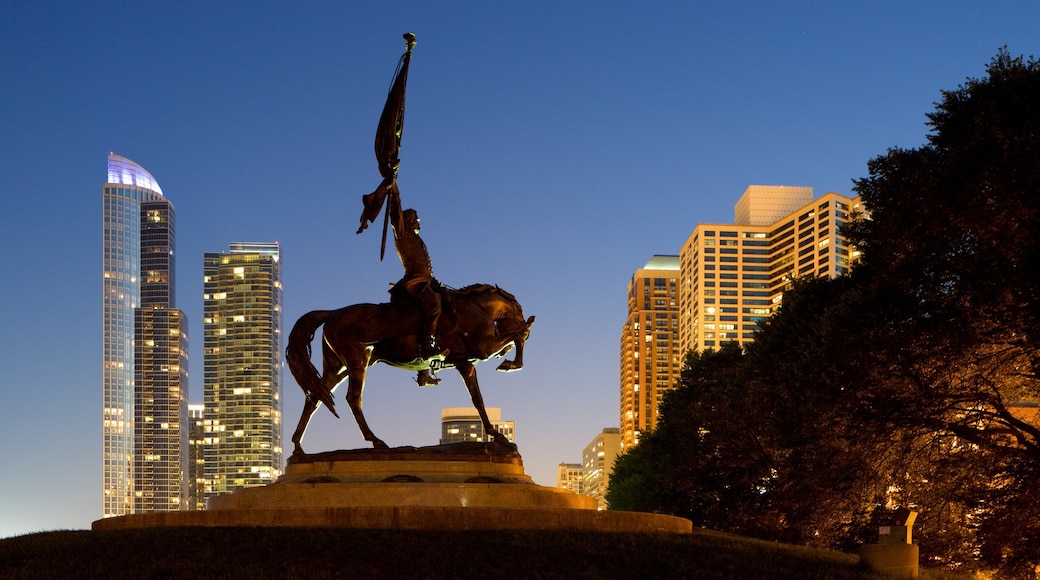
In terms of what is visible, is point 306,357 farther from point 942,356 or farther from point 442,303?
point 942,356

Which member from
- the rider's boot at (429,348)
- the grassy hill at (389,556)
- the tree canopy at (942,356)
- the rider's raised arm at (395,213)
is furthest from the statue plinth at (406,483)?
the tree canopy at (942,356)

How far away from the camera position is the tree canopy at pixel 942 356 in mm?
25203

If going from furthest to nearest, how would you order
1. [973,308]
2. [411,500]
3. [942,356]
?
[942,356], [973,308], [411,500]

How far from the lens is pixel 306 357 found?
22375mm

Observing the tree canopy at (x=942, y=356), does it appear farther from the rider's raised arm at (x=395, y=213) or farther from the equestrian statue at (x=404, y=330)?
the rider's raised arm at (x=395, y=213)

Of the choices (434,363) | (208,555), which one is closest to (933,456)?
(434,363)

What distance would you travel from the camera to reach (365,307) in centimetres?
2211

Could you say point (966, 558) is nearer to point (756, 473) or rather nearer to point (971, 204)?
point (971, 204)

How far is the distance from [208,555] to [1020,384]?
19.8 m

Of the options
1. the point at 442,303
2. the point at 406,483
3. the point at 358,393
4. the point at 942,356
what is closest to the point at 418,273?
the point at 442,303

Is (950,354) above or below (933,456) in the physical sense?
above

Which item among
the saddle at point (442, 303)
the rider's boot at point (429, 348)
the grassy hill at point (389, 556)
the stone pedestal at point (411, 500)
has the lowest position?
the grassy hill at point (389, 556)

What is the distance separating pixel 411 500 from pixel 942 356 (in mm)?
13267

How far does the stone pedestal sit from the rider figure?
2.15m
